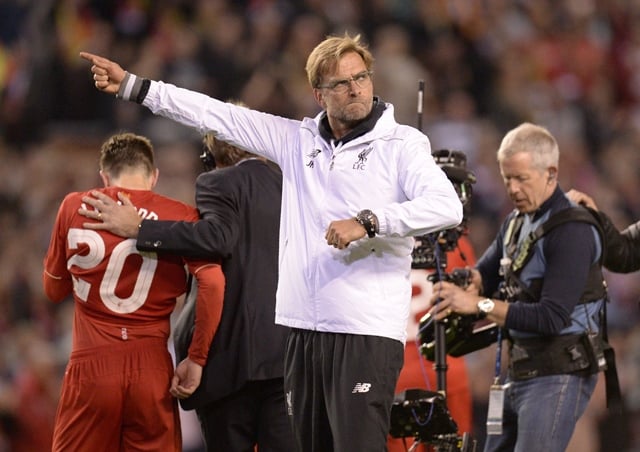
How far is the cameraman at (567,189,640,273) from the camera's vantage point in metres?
5.23

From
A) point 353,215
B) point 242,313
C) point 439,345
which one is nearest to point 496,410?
point 439,345

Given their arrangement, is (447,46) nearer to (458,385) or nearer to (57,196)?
(57,196)

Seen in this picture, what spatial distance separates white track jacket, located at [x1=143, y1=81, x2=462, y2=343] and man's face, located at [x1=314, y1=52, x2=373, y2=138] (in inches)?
3.1

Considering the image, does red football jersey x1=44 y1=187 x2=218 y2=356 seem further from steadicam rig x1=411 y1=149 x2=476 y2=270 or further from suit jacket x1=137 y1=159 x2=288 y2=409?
steadicam rig x1=411 y1=149 x2=476 y2=270

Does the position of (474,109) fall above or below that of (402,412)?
above

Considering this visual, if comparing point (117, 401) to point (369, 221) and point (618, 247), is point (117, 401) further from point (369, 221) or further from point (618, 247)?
point (618, 247)

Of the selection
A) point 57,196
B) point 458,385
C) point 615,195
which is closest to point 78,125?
point 57,196

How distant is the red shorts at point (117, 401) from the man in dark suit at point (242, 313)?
0.16 m

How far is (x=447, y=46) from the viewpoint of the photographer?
10641 mm

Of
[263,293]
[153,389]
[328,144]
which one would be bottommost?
[153,389]

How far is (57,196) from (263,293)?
17.1 feet

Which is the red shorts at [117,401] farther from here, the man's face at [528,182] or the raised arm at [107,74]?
the man's face at [528,182]

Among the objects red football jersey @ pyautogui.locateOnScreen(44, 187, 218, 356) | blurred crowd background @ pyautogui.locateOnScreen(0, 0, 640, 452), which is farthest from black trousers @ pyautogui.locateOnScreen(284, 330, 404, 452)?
blurred crowd background @ pyautogui.locateOnScreen(0, 0, 640, 452)

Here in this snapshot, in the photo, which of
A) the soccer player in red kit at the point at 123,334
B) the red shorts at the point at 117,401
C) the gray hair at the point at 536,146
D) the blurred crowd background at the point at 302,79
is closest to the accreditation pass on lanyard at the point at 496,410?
the gray hair at the point at 536,146
